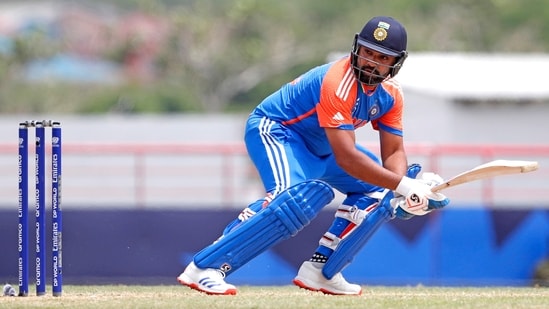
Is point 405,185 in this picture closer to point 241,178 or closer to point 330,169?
point 330,169

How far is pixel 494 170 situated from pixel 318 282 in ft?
4.87

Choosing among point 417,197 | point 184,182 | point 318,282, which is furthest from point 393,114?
point 184,182

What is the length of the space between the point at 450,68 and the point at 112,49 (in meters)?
27.2

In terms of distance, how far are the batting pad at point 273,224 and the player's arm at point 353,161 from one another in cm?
28

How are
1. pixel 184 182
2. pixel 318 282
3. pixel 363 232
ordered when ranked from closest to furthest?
pixel 363 232
pixel 318 282
pixel 184 182

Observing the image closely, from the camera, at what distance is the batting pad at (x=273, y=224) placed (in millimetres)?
7828

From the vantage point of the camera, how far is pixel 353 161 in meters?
8.08

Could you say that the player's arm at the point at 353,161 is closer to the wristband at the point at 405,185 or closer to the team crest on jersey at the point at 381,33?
the wristband at the point at 405,185

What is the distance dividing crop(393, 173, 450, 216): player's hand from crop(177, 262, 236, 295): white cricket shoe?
1.22m

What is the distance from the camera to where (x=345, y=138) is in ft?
26.5

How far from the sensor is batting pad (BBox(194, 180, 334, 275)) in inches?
308

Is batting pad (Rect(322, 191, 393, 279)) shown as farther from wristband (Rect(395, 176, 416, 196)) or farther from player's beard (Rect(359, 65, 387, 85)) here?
player's beard (Rect(359, 65, 387, 85))

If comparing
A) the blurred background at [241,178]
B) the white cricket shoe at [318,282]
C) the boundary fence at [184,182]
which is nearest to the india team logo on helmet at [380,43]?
the white cricket shoe at [318,282]

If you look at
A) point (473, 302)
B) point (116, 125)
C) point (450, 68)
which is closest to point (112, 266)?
point (473, 302)
